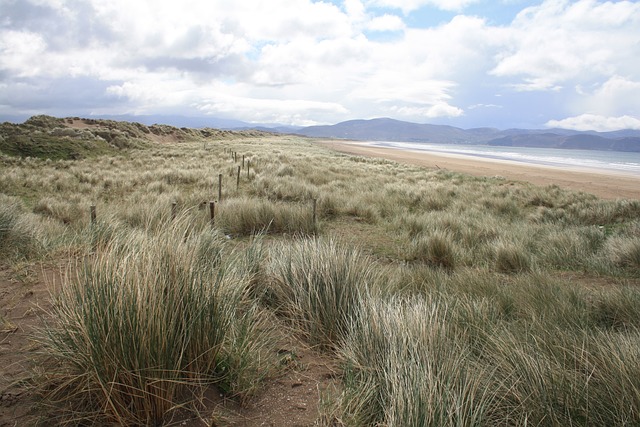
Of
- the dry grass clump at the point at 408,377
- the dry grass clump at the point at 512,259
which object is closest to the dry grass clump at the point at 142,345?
the dry grass clump at the point at 408,377

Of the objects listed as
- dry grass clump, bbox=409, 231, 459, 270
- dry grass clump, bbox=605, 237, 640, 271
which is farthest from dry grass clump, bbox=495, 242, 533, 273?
dry grass clump, bbox=605, 237, 640, 271

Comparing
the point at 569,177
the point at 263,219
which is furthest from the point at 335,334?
the point at 569,177

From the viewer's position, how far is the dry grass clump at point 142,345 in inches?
84.4

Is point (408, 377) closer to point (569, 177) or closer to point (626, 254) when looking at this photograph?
point (626, 254)


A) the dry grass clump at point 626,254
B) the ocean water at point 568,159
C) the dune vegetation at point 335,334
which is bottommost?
the dry grass clump at point 626,254

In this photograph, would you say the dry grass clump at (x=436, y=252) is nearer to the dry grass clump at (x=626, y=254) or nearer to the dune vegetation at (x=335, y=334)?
the dune vegetation at (x=335, y=334)

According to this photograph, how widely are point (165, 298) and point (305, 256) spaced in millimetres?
2286

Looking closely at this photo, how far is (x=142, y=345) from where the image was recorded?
217 cm

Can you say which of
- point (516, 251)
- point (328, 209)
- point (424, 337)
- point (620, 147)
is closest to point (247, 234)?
point (328, 209)

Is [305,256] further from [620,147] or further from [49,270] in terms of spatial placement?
[620,147]

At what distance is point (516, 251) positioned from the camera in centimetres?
695

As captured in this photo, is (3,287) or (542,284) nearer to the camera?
(3,287)

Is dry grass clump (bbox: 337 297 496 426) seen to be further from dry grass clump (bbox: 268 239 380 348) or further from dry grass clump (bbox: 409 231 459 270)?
dry grass clump (bbox: 409 231 459 270)

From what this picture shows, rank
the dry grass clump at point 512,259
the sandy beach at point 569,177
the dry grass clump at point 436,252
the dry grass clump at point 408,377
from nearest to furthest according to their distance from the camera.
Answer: the dry grass clump at point 408,377 < the dry grass clump at point 512,259 < the dry grass clump at point 436,252 < the sandy beach at point 569,177
